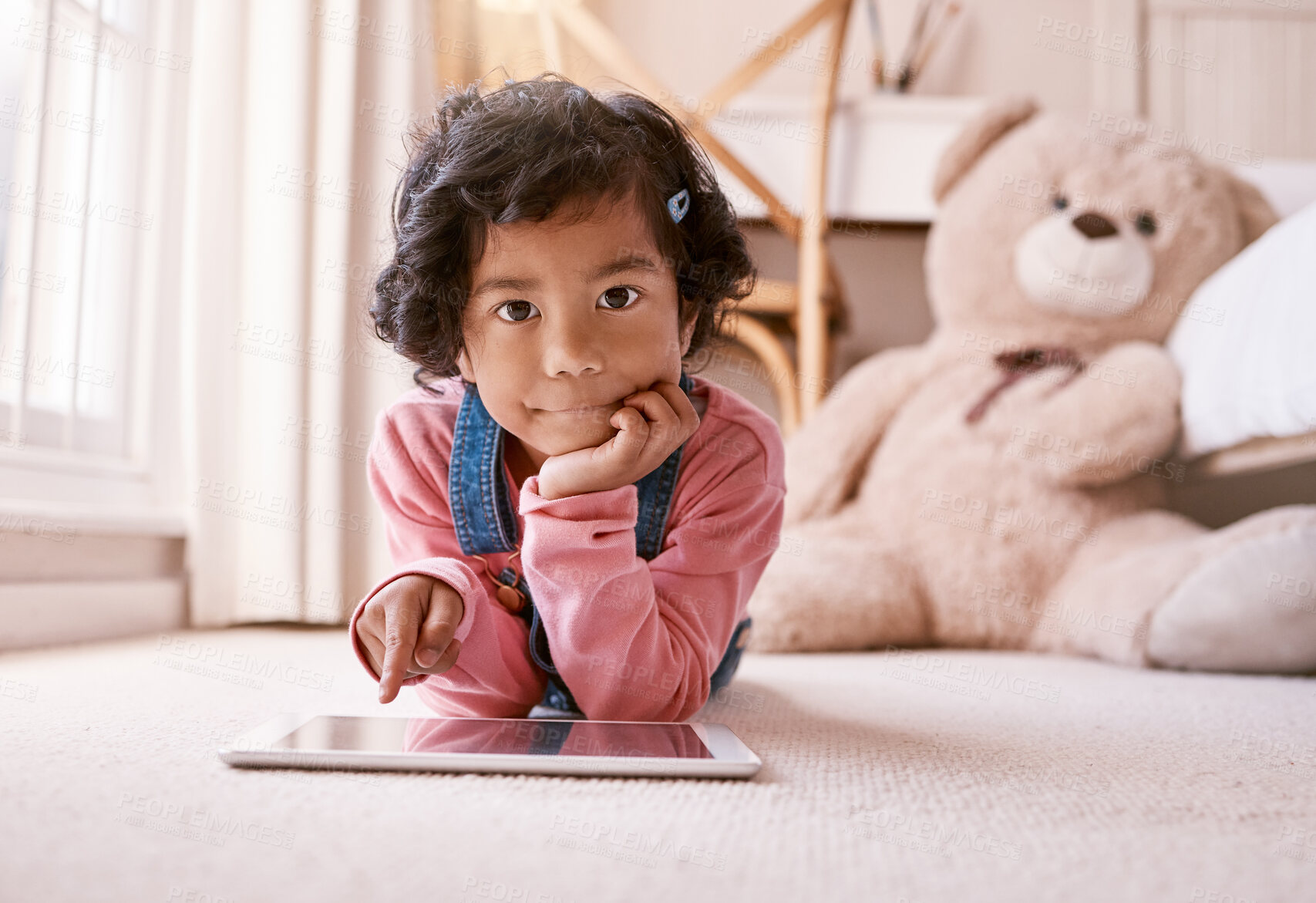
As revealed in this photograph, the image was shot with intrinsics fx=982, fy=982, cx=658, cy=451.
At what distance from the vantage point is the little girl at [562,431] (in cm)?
60

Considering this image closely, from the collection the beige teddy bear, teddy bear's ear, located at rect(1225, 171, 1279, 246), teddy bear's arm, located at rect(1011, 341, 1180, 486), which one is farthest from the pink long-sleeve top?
teddy bear's ear, located at rect(1225, 171, 1279, 246)

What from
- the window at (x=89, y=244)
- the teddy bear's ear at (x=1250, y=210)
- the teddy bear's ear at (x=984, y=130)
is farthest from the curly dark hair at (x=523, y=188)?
the teddy bear's ear at (x=1250, y=210)

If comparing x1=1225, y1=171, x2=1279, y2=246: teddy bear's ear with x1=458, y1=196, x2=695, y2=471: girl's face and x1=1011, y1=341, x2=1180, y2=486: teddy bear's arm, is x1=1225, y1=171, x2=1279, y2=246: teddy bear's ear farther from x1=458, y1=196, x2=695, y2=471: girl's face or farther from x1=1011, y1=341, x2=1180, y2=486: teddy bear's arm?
x1=458, y1=196, x2=695, y2=471: girl's face

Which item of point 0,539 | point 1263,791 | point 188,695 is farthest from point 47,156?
point 1263,791

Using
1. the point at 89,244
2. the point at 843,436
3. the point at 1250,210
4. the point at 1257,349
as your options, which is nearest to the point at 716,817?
the point at 1257,349

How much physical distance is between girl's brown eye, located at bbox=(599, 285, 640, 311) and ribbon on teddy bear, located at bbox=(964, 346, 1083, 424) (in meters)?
0.83

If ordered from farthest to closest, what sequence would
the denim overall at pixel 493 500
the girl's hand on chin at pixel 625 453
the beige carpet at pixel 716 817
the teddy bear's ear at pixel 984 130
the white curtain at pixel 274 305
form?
the teddy bear's ear at pixel 984 130 < the white curtain at pixel 274 305 < the denim overall at pixel 493 500 < the girl's hand on chin at pixel 625 453 < the beige carpet at pixel 716 817

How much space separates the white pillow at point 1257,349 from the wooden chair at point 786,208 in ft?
1.94

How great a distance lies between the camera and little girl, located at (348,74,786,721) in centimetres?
60

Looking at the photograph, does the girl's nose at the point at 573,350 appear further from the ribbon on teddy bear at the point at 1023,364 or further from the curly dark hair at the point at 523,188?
the ribbon on teddy bear at the point at 1023,364

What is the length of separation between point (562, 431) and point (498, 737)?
0.62 ft

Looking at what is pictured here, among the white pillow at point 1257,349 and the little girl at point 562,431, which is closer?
the little girl at point 562,431

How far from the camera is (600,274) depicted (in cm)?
60

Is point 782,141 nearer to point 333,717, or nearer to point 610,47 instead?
point 610,47
